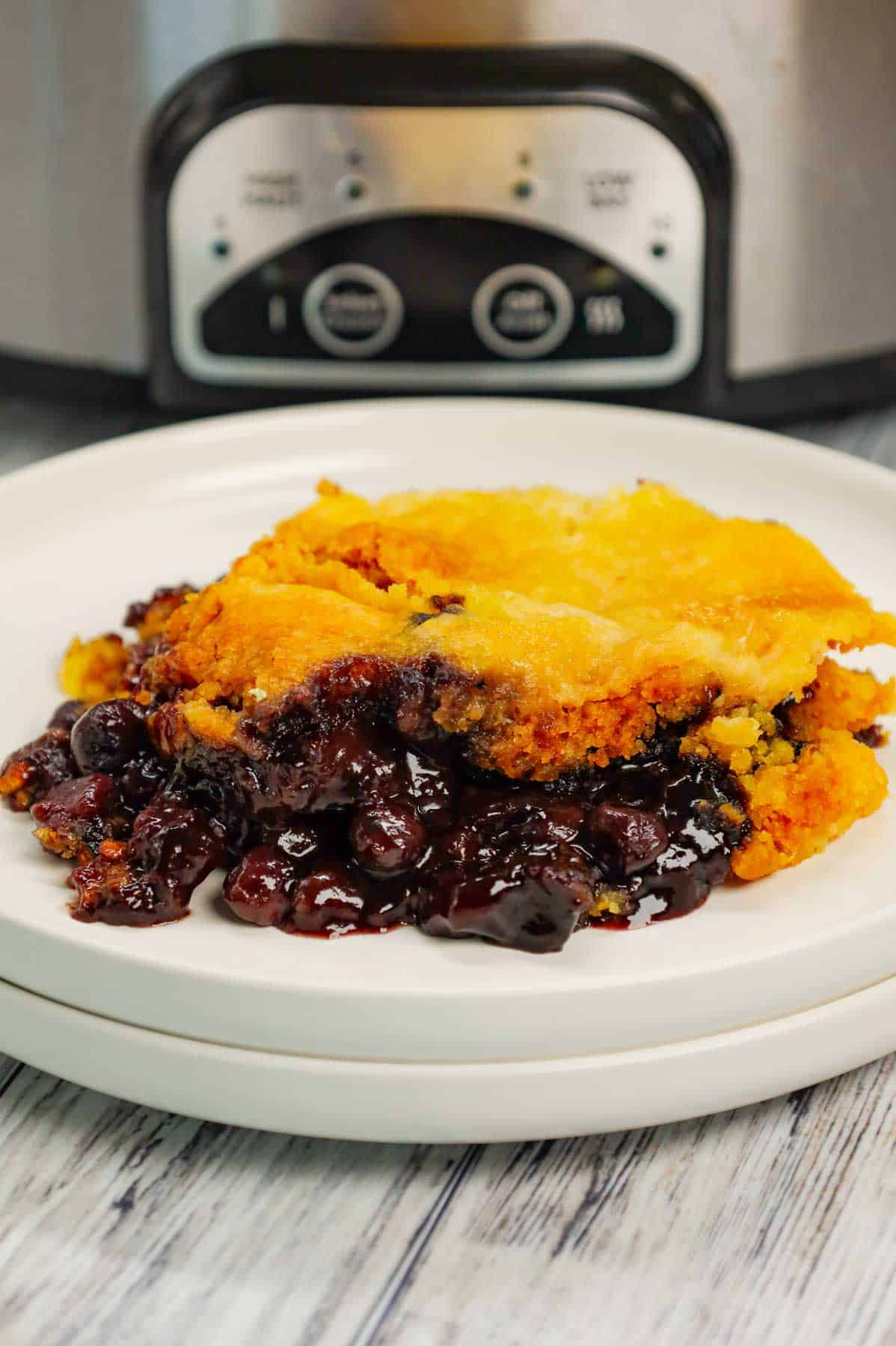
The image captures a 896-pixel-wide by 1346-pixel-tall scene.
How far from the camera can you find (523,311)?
9.07 ft

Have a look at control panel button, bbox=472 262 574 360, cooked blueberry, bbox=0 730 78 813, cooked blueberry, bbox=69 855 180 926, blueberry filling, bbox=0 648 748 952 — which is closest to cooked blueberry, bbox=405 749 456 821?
blueberry filling, bbox=0 648 748 952

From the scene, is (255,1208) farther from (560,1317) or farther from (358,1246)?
(560,1317)

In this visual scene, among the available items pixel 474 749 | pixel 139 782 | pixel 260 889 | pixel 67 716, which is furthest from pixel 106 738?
pixel 474 749

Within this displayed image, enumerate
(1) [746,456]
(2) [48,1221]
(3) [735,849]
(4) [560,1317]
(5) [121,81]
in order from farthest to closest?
1. (5) [121,81]
2. (1) [746,456]
3. (3) [735,849]
4. (2) [48,1221]
5. (4) [560,1317]

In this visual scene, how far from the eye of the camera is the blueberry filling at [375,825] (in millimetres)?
1545

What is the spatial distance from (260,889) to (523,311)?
1.48 meters

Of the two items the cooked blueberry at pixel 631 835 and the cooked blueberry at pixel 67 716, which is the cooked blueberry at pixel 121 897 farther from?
the cooked blueberry at pixel 631 835

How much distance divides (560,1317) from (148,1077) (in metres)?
0.41

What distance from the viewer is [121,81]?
2705 mm

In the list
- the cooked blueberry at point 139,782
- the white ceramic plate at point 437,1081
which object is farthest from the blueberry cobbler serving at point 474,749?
the white ceramic plate at point 437,1081

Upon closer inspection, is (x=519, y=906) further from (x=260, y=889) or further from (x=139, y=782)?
(x=139, y=782)

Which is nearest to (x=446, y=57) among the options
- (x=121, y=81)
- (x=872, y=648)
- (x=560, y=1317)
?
(x=121, y=81)

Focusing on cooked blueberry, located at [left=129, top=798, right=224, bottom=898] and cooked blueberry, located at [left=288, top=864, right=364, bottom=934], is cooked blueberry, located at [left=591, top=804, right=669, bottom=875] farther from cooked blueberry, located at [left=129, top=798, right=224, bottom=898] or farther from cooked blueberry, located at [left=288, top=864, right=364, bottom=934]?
cooked blueberry, located at [left=129, top=798, right=224, bottom=898]

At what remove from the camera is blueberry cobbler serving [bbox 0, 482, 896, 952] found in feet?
5.15
